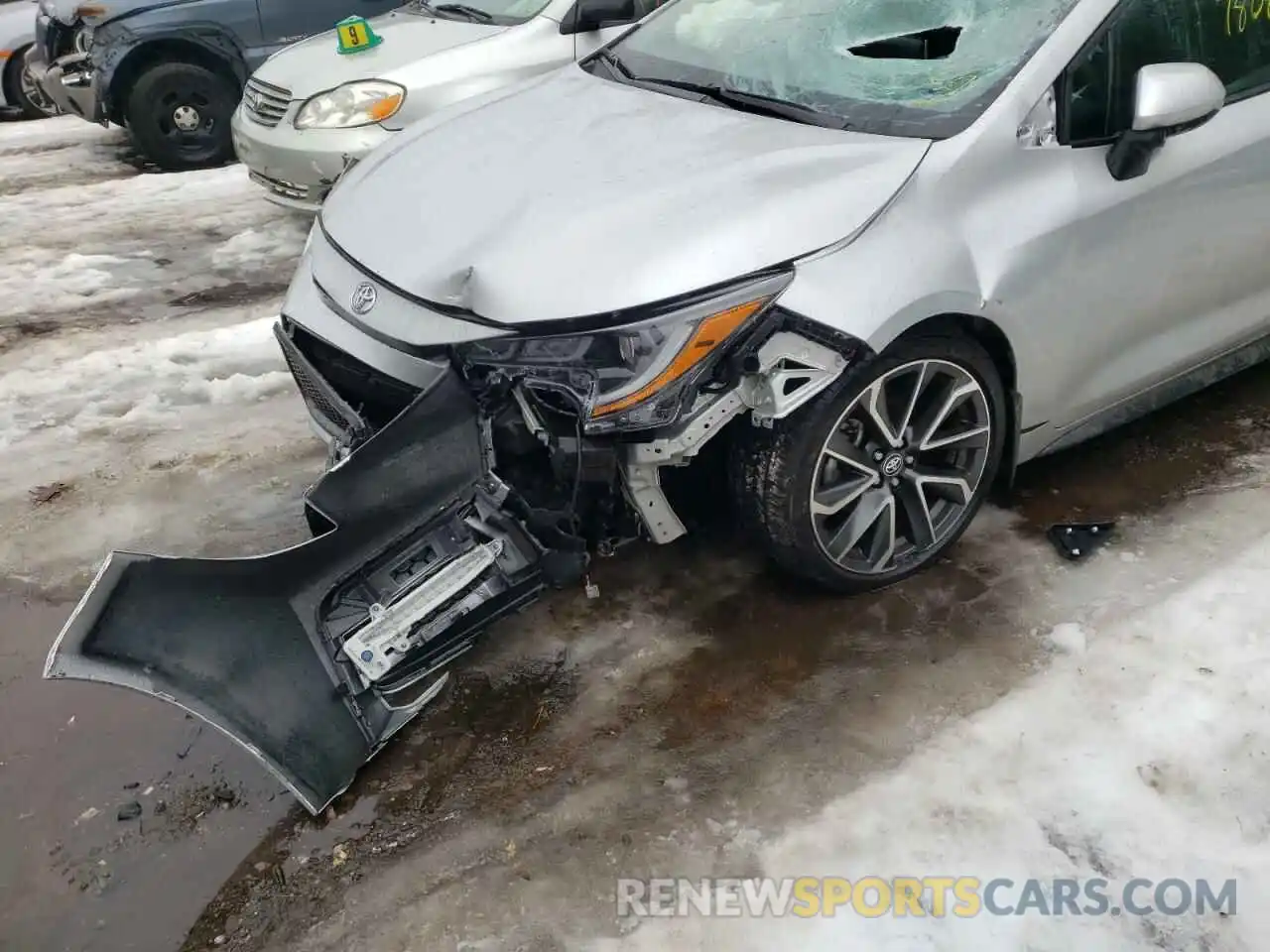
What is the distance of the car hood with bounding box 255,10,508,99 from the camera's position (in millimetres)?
5441

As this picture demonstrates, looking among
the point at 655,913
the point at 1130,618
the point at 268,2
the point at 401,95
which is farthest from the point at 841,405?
the point at 268,2

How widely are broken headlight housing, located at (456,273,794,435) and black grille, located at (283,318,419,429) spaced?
1.43 feet

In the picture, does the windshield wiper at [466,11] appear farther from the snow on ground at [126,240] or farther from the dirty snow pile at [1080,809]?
the dirty snow pile at [1080,809]

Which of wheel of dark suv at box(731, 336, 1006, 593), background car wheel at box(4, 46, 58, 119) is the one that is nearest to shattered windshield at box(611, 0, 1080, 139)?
wheel of dark suv at box(731, 336, 1006, 593)

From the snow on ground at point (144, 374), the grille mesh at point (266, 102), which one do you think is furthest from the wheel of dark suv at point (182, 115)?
the grille mesh at point (266, 102)

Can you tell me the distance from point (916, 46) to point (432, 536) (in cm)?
193

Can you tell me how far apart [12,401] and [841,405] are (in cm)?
372

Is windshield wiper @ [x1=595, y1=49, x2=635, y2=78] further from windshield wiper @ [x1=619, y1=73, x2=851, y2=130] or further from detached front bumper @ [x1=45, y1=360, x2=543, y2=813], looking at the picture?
detached front bumper @ [x1=45, y1=360, x2=543, y2=813]

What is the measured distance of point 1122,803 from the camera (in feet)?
7.75

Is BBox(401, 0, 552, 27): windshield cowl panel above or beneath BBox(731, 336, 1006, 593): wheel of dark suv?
above

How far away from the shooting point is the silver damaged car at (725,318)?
7.80 feet

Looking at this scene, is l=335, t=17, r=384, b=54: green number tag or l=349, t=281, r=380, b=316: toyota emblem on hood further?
l=335, t=17, r=384, b=54: green number tag

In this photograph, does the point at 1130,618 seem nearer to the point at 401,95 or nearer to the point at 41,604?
the point at 41,604

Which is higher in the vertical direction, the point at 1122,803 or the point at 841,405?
the point at 841,405
